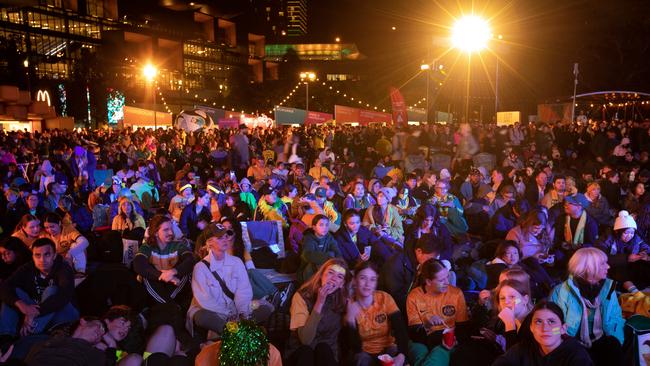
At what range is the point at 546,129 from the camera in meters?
18.3

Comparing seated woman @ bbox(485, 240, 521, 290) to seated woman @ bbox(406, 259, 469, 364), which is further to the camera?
seated woman @ bbox(485, 240, 521, 290)

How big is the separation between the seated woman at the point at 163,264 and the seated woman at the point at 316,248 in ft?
4.25

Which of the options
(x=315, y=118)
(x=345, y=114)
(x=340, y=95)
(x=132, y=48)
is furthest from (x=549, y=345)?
(x=340, y=95)

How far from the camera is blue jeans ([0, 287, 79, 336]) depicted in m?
4.84

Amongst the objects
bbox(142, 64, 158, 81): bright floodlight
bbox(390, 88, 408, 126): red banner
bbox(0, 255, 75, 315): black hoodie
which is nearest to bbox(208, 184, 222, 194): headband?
bbox(0, 255, 75, 315): black hoodie

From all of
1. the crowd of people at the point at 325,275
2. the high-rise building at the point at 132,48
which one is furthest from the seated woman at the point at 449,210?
the high-rise building at the point at 132,48

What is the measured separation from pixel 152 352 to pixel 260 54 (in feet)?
233

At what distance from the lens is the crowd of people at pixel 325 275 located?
4.14 m

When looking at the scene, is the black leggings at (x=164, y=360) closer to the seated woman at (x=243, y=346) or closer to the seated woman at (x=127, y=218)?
the seated woman at (x=243, y=346)

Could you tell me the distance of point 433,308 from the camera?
466 cm

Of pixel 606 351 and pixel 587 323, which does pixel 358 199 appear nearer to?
pixel 587 323

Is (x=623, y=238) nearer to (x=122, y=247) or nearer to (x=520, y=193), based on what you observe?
(x=520, y=193)

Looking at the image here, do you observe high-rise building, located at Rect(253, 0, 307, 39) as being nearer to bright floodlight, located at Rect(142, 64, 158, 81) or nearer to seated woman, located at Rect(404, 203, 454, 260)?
bright floodlight, located at Rect(142, 64, 158, 81)

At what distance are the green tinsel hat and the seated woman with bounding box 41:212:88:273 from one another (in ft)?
11.8
